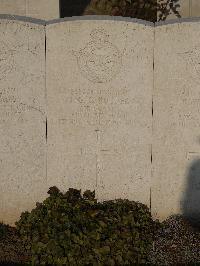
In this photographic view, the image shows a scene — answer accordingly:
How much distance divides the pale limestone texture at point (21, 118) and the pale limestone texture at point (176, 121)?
1.23 metres

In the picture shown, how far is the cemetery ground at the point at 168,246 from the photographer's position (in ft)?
14.3

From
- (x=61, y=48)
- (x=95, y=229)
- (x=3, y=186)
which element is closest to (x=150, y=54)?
(x=61, y=48)

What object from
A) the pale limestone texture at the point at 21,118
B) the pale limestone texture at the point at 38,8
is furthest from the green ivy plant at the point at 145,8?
the pale limestone texture at the point at 21,118

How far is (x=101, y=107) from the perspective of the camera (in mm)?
4766

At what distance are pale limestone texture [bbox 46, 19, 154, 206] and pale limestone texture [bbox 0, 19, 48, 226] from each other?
108 millimetres

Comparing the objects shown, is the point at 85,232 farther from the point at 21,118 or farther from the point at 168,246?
the point at 21,118

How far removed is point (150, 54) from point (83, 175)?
151cm

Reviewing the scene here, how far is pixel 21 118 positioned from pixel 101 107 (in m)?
0.88

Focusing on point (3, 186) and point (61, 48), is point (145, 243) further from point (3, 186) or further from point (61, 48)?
point (61, 48)

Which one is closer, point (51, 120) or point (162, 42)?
point (162, 42)

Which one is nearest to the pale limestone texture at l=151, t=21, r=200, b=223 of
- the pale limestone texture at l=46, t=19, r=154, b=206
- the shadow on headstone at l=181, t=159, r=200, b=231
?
the shadow on headstone at l=181, t=159, r=200, b=231

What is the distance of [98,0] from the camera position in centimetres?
961

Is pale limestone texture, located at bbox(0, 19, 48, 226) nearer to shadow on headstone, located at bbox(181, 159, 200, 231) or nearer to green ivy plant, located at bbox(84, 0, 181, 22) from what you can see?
shadow on headstone, located at bbox(181, 159, 200, 231)

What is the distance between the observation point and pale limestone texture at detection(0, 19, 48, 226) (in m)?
4.64
